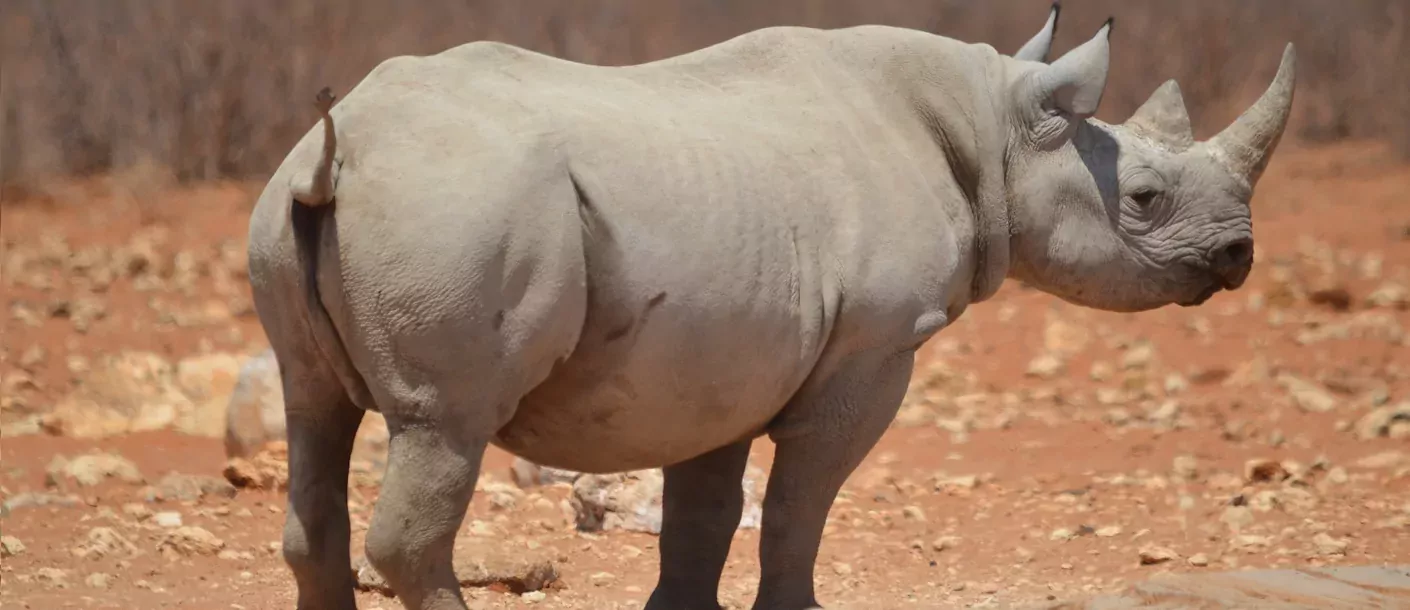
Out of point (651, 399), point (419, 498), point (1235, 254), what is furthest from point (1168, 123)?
point (419, 498)

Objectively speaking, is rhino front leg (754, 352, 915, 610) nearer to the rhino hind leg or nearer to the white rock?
the rhino hind leg

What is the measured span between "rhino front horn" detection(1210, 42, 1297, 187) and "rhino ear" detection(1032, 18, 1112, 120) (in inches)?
22.2

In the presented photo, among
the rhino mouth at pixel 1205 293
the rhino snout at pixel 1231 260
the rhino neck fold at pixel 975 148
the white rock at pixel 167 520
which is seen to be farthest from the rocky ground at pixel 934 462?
the rhino neck fold at pixel 975 148

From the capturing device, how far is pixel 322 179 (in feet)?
14.4

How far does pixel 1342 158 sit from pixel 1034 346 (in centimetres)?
1020

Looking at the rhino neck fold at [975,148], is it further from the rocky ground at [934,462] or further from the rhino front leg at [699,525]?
the rocky ground at [934,462]

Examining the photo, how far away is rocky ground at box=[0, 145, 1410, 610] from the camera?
755cm

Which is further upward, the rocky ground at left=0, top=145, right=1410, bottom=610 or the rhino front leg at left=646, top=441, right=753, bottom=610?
the rocky ground at left=0, top=145, right=1410, bottom=610

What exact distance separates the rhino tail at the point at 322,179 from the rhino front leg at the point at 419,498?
0.53 m

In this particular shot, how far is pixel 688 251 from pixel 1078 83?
63.2 inches

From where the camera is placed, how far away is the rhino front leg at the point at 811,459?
546 centimetres

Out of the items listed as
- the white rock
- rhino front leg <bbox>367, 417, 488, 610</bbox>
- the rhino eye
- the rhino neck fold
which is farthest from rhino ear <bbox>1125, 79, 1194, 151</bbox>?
the white rock

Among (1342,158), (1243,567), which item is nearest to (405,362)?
(1243,567)

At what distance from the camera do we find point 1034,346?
1282 cm
